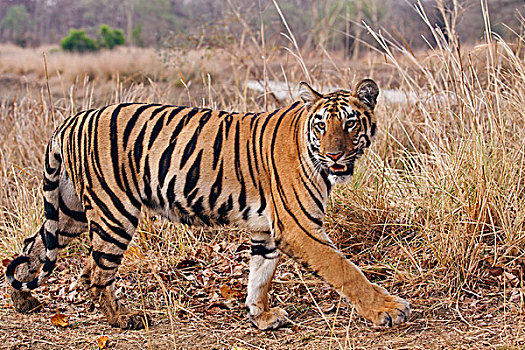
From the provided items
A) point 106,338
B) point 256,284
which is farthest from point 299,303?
point 106,338

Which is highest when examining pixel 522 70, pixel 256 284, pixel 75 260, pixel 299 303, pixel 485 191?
pixel 522 70

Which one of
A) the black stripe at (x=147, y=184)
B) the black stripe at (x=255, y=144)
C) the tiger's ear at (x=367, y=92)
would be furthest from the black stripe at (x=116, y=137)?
the tiger's ear at (x=367, y=92)

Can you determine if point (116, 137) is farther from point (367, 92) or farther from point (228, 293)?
point (367, 92)

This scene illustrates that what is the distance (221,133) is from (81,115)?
89cm

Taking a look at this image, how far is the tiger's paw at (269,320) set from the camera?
10.7 ft

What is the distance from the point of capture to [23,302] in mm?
3594

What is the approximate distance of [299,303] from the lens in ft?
11.9

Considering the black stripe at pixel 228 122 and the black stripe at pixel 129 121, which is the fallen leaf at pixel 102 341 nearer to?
the black stripe at pixel 129 121

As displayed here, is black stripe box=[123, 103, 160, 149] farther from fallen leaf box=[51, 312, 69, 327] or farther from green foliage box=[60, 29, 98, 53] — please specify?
green foliage box=[60, 29, 98, 53]

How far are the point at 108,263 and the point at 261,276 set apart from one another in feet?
3.01

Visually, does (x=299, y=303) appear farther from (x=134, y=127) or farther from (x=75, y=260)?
(x=75, y=260)

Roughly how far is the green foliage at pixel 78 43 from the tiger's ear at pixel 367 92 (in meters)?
18.0

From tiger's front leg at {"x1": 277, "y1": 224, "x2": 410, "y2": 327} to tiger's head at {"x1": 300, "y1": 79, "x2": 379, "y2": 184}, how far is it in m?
0.36

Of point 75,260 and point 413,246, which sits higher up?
point 413,246
